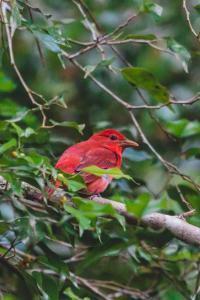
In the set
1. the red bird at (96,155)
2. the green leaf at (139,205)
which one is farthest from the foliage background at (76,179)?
the red bird at (96,155)

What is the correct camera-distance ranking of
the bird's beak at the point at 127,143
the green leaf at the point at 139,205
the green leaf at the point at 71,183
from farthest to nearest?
the bird's beak at the point at 127,143, the green leaf at the point at 71,183, the green leaf at the point at 139,205

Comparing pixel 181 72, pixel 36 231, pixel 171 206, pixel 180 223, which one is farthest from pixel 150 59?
pixel 36 231

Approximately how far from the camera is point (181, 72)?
27.8 feet

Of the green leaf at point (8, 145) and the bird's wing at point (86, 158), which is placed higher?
the green leaf at point (8, 145)

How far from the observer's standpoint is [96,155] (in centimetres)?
633

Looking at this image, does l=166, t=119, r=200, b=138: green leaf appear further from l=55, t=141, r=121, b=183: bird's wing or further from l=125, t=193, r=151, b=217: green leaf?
l=125, t=193, r=151, b=217: green leaf

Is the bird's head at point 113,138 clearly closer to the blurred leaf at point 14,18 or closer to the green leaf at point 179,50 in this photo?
the green leaf at point 179,50

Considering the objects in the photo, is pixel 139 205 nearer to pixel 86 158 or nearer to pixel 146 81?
pixel 146 81

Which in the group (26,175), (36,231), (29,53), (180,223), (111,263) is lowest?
(111,263)

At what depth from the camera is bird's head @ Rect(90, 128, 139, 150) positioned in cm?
662

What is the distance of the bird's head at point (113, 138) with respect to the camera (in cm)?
662

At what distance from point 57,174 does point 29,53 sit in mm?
4306

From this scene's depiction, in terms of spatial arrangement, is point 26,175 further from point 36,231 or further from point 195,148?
point 195,148

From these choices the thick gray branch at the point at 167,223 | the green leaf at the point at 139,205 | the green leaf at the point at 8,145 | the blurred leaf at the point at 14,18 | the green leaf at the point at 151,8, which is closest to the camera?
the green leaf at the point at 139,205
